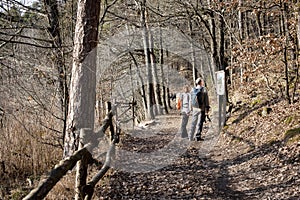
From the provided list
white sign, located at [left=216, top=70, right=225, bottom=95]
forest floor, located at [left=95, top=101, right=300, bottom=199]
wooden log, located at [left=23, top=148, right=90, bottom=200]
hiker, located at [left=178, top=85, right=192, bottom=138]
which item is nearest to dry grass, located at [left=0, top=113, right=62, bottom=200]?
forest floor, located at [left=95, top=101, right=300, bottom=199]

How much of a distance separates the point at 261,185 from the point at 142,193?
6.88 feet

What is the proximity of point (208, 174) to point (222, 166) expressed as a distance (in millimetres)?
753

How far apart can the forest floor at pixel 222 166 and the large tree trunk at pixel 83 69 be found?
48.8 inches

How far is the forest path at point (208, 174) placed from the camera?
5828 mm

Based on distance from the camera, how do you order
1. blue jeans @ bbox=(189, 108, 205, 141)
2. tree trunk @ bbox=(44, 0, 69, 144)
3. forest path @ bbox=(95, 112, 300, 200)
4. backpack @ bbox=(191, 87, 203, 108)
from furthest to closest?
blue jeans @ bbox=(189, 108, 205, 141)
backpack @ bbox=(191, 87, 203, 108)
tree trunk @ bbox=(44, 0, 69, 144)
forest path @ bbox=(95, 112, 300, 200)

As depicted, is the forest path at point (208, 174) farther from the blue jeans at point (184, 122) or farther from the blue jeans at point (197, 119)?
the blue jeans at point (184, 122)

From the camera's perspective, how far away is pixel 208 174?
7230 millimetres

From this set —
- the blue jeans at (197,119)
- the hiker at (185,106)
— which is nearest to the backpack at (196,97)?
the blue jeans at (197,119)

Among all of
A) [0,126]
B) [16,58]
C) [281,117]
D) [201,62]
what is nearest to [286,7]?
[281,117]

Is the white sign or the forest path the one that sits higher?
the white sign

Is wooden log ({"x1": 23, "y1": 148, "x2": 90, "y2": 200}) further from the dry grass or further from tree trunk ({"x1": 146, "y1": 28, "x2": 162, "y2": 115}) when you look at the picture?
tree trunk ({"x1": 146, "y1": 28, "x2": 162, "y2": 115})

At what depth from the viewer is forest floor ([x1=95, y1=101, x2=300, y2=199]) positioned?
5.91 meters

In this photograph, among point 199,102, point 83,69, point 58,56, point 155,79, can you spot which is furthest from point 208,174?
point 155,79

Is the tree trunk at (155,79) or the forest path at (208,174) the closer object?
the forest path at (208,174)
